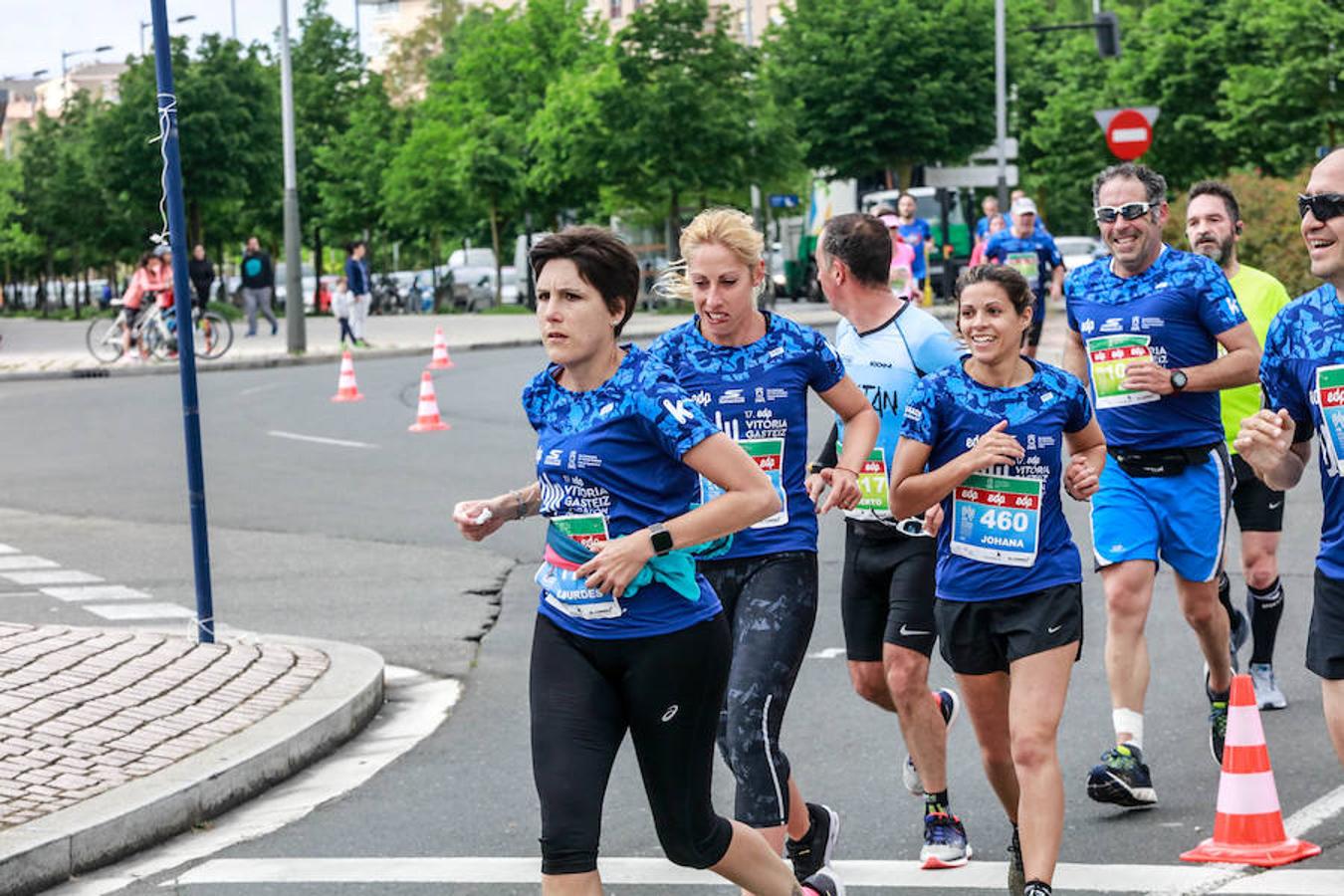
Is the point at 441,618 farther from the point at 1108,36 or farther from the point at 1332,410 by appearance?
the point at 1108,36

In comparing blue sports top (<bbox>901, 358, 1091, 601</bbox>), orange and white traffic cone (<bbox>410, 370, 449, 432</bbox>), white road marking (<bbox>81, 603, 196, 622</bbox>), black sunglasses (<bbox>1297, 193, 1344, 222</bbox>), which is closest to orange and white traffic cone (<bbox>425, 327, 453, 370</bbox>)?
orange and white traffic cone (<bbox>410, 370, 449, 432</bbox>)

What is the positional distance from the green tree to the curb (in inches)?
1859

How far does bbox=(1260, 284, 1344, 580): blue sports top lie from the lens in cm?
522

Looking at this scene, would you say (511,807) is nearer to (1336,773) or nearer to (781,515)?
(781,515)

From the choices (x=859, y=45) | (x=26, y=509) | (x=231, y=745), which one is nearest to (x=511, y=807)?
(x=231, y=745)

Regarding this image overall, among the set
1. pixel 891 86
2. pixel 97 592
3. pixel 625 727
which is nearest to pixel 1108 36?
pixel 891 86

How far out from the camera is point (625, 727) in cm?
484

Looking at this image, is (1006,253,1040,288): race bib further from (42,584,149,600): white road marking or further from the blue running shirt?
the blue running shirt

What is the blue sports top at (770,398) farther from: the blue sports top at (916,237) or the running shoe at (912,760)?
the blue sports top at (916,237)

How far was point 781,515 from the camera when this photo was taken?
18.8 feet

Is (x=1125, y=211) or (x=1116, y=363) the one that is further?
(x=1116, y=363)

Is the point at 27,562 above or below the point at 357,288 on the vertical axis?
below

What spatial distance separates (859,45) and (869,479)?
5006 cm

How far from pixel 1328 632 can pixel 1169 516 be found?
6.03 ft
